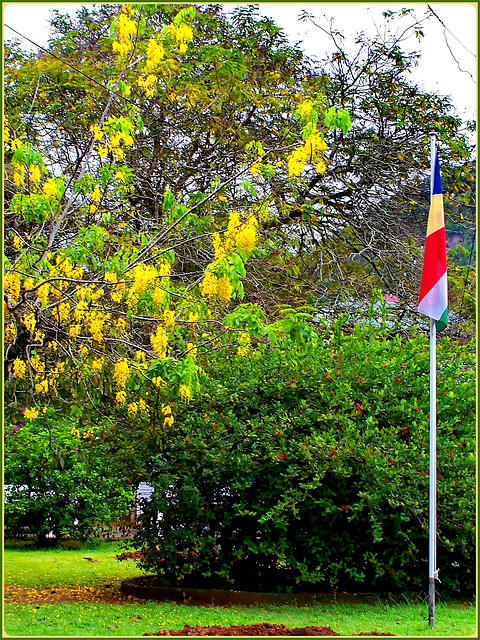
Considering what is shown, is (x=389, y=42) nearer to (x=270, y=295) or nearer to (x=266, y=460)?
(x=270, y=295)

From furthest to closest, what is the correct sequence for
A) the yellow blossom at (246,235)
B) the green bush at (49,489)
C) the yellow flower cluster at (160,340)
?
the green bush at (49,489), the yellow flower cluster at (160,340), the yellow blossom at (246,235)

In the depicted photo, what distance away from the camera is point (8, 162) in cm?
698

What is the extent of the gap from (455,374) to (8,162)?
5066 millimetres

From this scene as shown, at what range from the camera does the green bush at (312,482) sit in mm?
6125

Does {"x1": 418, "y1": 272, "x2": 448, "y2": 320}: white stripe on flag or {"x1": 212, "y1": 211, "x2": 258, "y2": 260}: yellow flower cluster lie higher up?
{"x1": 212, "y1": 211, "x2": 258, "y2": 260}: yellow flower cluster

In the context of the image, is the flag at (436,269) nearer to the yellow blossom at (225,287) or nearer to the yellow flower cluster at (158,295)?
the yellow blossom at (225,287)

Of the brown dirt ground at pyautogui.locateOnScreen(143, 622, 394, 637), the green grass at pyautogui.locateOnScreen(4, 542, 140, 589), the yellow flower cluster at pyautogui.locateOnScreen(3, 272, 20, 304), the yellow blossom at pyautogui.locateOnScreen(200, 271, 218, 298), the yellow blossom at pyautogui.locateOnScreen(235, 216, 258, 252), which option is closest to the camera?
the brown dirt ground at pyautogui.locateOnScreen(143, 622, 394, 637)

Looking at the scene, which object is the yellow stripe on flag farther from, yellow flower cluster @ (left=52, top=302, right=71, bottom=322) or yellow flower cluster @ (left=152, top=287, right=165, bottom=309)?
yellow flower cluster @ (left=52, top=302, right=71, bottom=322)

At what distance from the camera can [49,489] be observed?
1020cm

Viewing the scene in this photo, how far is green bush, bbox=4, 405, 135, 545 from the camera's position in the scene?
992 cm

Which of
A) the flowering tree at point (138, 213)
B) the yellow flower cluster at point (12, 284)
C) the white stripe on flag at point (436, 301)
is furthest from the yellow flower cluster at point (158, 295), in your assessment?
the white stripe on flag at point (436, 301)

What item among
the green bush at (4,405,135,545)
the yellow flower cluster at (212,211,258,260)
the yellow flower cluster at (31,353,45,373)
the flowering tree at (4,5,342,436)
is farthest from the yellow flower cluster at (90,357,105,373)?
the green bush at (4,405,135,545)

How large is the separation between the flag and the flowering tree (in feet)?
3.74

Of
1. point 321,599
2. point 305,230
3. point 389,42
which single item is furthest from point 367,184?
point 321,599
